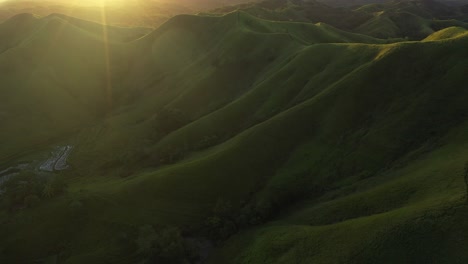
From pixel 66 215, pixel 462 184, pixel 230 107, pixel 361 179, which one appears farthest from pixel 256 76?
pixel 462 184

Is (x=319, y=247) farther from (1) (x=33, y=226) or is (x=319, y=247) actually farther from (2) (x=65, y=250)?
(1) (x=33, y=226)

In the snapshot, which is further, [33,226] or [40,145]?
[40,145]

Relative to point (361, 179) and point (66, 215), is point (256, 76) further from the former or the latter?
point (66, 215)

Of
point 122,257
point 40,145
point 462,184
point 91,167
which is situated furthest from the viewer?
point 40,145

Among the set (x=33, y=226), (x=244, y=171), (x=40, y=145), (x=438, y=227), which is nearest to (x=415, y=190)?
(x=438, y=227)

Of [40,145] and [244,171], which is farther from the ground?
[40,145]

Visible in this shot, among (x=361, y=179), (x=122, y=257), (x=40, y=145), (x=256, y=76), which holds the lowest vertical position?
(x=122, y=257)

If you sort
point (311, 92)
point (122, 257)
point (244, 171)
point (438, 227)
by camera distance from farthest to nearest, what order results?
point (311, 92) → point (244, 171) → point (122, 257) → point (438, 227)
